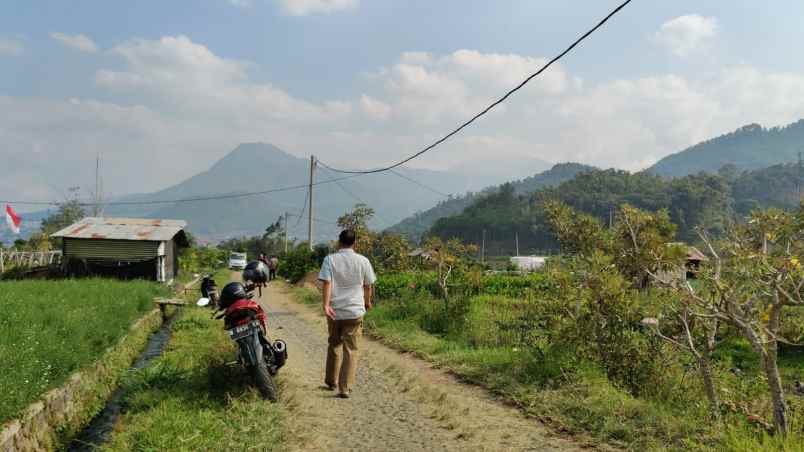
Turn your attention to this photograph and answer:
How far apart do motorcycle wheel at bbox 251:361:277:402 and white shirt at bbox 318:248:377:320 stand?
A: 94 cm

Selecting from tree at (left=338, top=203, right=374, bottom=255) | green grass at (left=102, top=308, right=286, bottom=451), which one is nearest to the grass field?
green grass at (left=102, top=308, right=286, bottom=451)

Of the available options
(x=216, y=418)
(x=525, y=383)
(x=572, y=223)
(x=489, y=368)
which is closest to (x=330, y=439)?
(x=216, y=418)

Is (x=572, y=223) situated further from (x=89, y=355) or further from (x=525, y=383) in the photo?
(x=89, y=355)

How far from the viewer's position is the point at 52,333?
27.5 feet

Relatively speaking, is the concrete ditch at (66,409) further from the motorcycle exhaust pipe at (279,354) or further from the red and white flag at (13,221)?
the red and white flag at (13,221)

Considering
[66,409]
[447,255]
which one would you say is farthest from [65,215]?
[66,409]

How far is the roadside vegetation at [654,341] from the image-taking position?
4.80 metres

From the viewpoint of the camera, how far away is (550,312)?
→ 7.74 metres

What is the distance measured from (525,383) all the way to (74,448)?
5.22 metres

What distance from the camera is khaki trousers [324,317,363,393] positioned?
636 cm

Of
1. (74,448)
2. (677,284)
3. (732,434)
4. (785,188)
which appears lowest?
(74,448)

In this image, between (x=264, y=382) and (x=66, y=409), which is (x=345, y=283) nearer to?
(x=264, y=382)

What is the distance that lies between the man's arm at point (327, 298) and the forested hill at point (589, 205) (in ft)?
318

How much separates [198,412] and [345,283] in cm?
195
